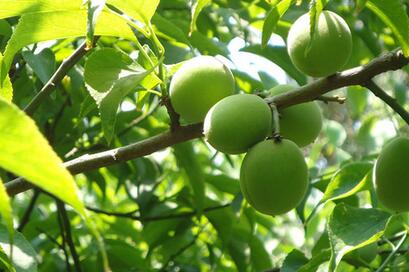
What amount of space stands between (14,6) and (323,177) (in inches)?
37.3

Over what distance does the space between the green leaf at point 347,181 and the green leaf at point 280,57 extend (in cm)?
27

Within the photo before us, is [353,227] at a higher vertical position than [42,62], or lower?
lower

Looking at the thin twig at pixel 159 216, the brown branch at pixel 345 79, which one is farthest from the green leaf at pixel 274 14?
the thin twig at pixel 159 216

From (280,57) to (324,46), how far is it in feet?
1.50

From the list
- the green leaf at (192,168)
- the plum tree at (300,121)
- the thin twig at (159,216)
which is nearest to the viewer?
the plum tree at (300,121)

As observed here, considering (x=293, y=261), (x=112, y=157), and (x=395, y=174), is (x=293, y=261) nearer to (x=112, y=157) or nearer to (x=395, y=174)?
(x=395, y=174)

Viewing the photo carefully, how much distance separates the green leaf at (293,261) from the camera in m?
1.32

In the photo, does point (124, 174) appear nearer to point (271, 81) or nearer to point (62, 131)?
point (62, 131)

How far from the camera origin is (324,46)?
1092mm

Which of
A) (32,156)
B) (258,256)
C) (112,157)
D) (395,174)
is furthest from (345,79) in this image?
(258,256)

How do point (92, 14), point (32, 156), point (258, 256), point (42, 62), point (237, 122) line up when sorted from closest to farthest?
point (32, 156), point (92, 14), point (237, 122), point (42, 62), point (258, 256)

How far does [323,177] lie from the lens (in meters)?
1.70

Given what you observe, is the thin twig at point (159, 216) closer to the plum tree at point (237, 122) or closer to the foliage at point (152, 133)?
the foliage at point (152, 133)

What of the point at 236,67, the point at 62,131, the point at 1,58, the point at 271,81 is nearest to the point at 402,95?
the point at 271,81
